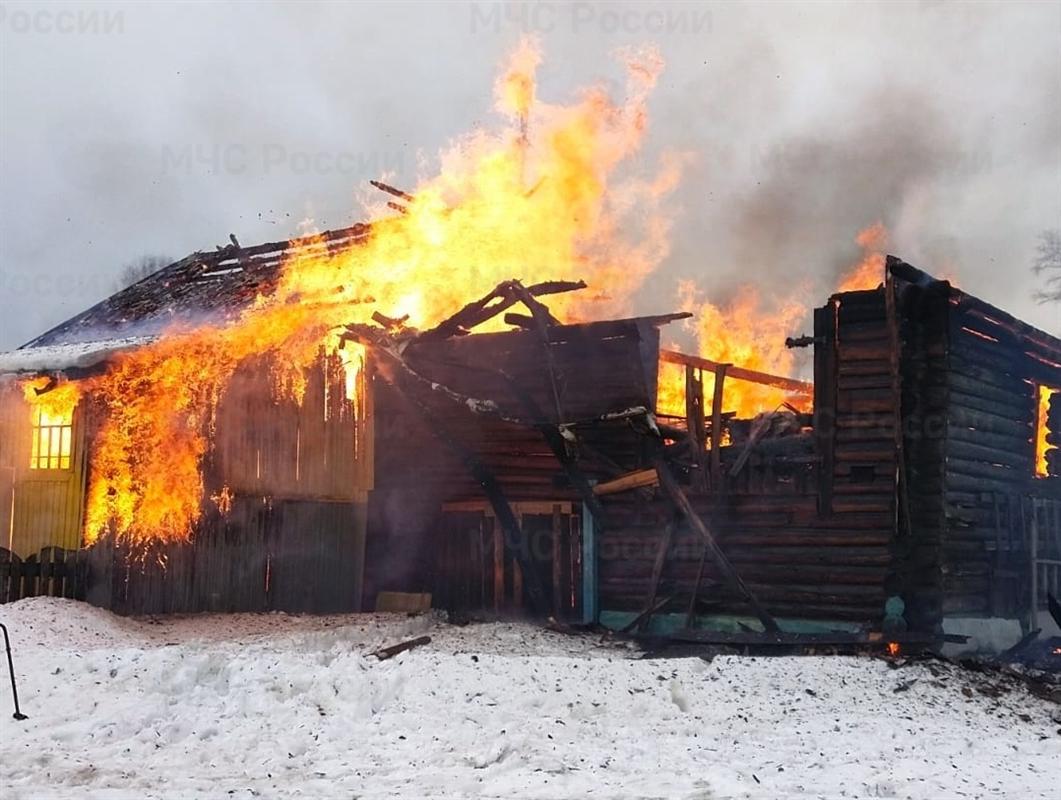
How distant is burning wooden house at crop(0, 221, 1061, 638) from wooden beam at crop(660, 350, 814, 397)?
7cm

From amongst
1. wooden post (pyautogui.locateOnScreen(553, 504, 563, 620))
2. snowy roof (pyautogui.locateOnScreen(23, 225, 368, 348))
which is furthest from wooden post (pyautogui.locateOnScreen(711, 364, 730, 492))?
snowy roof (pyautogui.locateOnScreen(23, 225, 368, 348))

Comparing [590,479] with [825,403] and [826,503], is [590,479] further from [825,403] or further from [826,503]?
[825,403]

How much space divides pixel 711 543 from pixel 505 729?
551cm

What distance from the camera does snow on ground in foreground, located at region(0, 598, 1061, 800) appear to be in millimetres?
7004

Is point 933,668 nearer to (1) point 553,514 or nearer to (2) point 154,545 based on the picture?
(1) point 553,514

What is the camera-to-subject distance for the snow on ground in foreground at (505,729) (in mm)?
7004

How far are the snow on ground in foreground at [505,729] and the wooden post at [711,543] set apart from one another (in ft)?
6.45

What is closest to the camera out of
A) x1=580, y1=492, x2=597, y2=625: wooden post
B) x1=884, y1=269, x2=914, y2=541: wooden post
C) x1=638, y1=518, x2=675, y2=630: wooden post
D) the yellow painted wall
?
x1=884, y1=269, x2=914, y2=541: wooden post

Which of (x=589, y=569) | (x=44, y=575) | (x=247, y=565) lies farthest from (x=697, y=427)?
(x=44, y=575)

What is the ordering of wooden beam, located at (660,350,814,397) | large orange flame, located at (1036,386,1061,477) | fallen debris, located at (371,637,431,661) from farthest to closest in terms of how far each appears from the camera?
1. large orange flame, located at (1036,386,1061,477)
2. wooden beam, located at (660,350,814,397)
3. fallen debris, located at (371,637,431,661)

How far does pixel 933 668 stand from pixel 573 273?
10.1 metres

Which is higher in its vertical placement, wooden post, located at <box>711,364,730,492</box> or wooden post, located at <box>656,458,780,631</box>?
wooden post, located at <box>711,364,730,492</box>

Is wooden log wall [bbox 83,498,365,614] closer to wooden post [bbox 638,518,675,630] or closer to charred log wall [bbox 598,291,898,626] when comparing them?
wooden post [bbox 638,518,675,630]

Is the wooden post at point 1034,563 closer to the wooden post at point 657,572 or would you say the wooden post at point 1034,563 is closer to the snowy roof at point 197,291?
the wooden post at point 657,572
